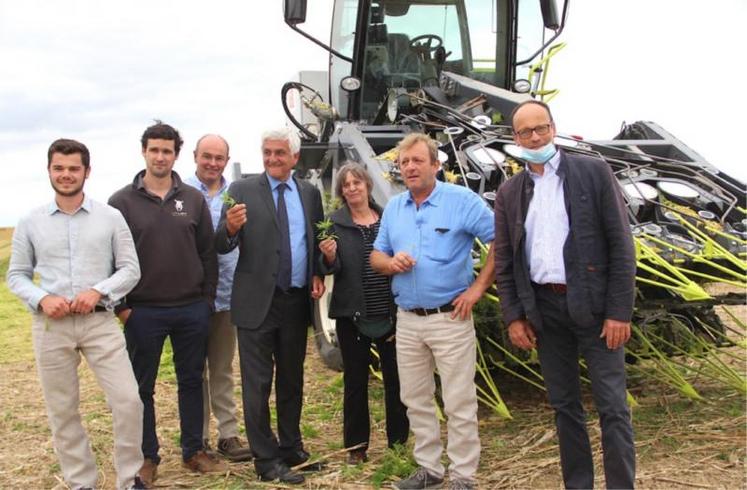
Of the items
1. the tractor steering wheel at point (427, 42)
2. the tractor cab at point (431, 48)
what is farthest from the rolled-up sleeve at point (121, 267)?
the tractor steering wheel at point (427, 42)

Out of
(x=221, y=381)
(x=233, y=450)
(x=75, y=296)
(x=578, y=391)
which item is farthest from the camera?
(x=221, y=381)

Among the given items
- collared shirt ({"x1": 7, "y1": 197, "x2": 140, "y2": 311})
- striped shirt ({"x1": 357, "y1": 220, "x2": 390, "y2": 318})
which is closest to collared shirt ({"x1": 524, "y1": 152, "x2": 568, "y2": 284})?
striped shirt ({"x1": 357, "y1": 220, "x2": 390, "y2": 318})

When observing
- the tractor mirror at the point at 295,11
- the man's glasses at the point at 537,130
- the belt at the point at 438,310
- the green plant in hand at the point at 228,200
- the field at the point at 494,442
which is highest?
the tractor mirror at the point at 295,11

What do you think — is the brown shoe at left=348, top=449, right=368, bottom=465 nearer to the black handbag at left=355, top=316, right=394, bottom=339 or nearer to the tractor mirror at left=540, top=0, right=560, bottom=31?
the black handbag at left=355, top=316, right=394, bottom=339

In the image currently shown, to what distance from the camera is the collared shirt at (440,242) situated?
3.56 m

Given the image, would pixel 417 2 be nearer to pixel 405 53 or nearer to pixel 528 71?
pixel 405 53

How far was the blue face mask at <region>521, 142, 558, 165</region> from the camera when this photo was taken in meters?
3.22

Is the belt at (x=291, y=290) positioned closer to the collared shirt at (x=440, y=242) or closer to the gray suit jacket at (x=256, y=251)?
the gray suit jacket at (x=256, y=251)

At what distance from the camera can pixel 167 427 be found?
5113 mm

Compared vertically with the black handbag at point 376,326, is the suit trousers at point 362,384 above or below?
below

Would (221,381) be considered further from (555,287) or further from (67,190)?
(555,287)

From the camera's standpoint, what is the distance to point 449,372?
3.56 metres

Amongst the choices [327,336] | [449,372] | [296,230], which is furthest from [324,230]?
[327,336]

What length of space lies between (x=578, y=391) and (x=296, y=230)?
1.57 m
